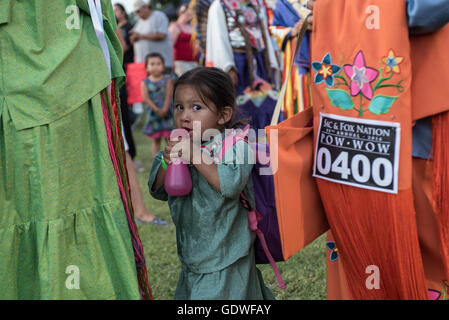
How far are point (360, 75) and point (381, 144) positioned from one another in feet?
0.82

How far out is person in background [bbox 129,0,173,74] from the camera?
670 centimetres

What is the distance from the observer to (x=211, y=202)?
191 cm

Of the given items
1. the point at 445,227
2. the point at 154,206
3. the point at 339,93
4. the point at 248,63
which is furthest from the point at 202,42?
the point at 445,227

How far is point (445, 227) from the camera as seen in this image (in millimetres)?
1835

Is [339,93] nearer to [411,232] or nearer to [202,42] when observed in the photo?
[411,232]

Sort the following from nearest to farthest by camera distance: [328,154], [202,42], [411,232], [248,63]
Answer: [411,232] < [328,154] < [248,63] < [202,42]

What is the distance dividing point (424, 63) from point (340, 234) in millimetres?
681

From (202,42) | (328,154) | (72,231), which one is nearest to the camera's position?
(72,231)

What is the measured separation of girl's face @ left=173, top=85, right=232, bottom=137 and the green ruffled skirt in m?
0.37

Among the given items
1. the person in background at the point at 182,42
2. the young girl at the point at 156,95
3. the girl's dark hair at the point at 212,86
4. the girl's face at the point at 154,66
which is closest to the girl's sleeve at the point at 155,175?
the girl's dark hair at the point at 212,86

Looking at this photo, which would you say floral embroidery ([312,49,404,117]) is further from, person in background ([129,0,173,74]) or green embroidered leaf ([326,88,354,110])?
person in background ([129,0,173,74])

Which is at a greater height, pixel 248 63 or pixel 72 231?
pixel 248 63

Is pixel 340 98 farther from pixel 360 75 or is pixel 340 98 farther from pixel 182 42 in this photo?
pixel 182 42

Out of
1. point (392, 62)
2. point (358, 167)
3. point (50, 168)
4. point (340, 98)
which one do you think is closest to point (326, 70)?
point (340, 98)
